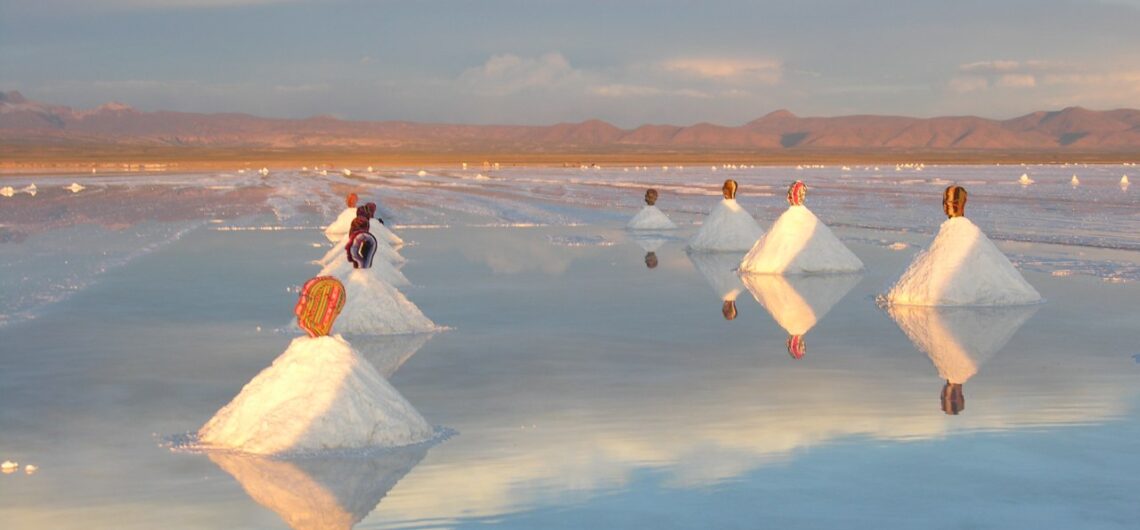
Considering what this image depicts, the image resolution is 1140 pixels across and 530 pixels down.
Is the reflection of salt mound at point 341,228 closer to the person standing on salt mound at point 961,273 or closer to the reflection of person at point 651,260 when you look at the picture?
the reflection of person at point 651,260

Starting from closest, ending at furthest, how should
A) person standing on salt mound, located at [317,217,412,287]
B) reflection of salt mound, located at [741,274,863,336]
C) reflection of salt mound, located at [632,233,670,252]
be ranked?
person standing on salt mound, located at [317,217,412,287] → reflection of salt mound, located at [741,274,863,336] → reflection of salt mound, located at [632,233,670,252]

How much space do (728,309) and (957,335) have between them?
134 inches

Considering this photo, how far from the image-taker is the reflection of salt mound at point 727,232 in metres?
26.4

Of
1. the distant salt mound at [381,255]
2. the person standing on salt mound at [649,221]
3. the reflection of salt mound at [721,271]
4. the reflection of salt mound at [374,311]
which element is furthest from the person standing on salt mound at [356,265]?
the person standing on salt mound at [649,221]

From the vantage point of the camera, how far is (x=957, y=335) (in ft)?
48.4

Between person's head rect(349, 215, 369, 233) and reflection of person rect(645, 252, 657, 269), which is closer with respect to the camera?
person's head rect(349, 215, 369, 233)

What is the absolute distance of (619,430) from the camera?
9797 mm

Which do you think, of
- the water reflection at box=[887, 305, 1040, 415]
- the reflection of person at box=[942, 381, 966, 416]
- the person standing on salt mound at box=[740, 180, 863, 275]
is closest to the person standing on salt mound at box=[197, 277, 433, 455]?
the reflection of person at box=[942, 381, 966, 416]

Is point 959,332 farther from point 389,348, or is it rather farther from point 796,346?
point 389,348

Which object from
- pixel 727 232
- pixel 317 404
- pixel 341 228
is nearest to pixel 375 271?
pixel 317 404

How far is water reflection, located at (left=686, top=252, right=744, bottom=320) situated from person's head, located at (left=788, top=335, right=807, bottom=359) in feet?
6.01

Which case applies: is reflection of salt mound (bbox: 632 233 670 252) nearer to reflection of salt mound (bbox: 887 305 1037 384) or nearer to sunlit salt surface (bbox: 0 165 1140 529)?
sunlit salt surface (bbox: 0 165 1140 529)

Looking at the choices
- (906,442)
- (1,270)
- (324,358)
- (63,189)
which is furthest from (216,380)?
(63,189)

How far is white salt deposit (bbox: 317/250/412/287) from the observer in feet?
50.4
